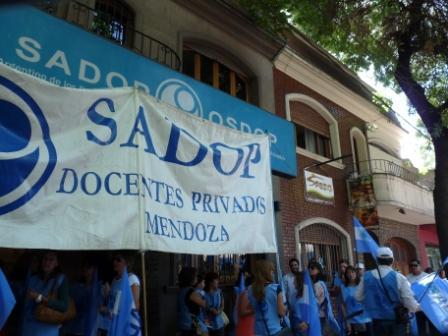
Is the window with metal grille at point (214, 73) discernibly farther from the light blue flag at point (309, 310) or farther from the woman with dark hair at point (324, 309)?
the light blue flag at point (309, 310)

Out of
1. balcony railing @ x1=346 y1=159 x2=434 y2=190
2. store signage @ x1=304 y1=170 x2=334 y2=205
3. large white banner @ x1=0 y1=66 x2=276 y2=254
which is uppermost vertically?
balcony railing @ x1=346 y1=159 x2=434 y2=190

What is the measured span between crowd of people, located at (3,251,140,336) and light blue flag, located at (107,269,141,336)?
85mm

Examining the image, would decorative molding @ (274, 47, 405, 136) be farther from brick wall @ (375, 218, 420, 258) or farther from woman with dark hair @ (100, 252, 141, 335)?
woman with dark hair @ (100, 252, 141, 335)

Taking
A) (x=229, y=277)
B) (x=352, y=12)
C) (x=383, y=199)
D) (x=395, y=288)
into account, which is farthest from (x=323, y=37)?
(x=395, y=288)

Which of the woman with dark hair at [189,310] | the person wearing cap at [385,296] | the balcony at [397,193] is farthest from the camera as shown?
the balcony at [397,193]


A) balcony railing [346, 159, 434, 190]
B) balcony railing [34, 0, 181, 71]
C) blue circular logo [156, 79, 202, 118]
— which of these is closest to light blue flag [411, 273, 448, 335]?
blue circular logo [156, 79, 202, 118]

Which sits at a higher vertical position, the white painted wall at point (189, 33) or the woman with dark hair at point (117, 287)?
the white painted wall at point (189, 33)

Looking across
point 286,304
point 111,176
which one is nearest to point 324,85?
point 286,304

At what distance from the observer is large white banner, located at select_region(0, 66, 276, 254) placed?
294cm

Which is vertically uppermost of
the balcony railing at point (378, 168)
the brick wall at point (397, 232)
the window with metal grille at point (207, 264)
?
the balcony railing at point (378, 168)

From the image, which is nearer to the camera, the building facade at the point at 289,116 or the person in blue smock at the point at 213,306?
the person in blue smock at the point at 213,306

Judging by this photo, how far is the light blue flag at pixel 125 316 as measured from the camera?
3602 mm

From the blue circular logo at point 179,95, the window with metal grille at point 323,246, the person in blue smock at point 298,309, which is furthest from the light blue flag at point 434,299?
the blue circular logo at point 179,95

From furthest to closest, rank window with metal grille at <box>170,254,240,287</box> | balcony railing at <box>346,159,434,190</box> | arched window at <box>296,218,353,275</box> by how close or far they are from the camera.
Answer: balcony railing at <box>346,159,434,190</box>, arched window at <box>296,218,353,275</box>, window with metal grille at <box>170,254,240,287</box>
